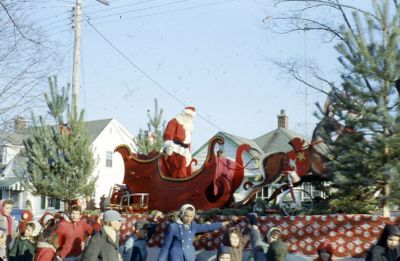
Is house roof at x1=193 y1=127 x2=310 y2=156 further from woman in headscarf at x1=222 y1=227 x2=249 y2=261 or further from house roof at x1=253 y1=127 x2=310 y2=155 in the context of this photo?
woman in headscarf at x1=222 y1=227 x2=249 y2=261

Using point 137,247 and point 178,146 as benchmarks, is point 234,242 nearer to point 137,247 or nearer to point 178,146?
point 137,247

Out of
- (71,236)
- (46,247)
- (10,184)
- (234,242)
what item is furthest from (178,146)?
(10,184)

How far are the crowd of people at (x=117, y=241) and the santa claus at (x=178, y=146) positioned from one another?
169 inches

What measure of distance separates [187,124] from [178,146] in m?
0.65

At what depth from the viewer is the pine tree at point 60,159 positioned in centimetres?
2059

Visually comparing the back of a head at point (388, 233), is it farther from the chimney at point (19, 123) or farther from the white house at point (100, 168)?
the white house at point (100, 168)

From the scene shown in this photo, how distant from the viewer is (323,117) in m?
9.38

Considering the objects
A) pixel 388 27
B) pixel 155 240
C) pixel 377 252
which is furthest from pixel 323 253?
pixel 155 240

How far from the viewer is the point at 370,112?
27.5 feet

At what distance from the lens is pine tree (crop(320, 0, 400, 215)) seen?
326 inches

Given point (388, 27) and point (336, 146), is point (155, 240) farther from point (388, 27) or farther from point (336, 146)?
point (388, 27)

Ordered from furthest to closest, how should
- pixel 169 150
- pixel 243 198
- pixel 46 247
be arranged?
pixel 169 150 < pixel 243 198 < pixel 46 247

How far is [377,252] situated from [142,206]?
7.85 metres

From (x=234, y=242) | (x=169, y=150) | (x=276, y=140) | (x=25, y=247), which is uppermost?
(x=276, y=140)
